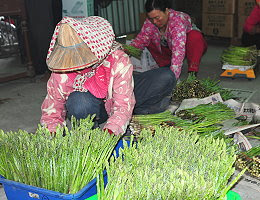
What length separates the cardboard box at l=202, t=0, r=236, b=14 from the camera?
17.7 ft

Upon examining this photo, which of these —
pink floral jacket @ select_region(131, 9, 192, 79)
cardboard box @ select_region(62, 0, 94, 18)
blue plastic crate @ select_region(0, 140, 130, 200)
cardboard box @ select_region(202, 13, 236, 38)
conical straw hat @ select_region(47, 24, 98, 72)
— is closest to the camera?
blue plastic crate @ select_region(0, 140, 130, 200)

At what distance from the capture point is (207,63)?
4.92 meters

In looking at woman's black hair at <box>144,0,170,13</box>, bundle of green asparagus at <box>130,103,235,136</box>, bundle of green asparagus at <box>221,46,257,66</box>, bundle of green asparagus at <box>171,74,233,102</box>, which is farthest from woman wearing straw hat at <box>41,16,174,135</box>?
bundle of green asparagus at <box>221,46,257,66</box>

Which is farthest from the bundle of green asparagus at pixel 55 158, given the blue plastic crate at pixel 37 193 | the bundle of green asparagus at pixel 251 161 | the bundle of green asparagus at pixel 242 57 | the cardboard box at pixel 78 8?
the cardboard box at pixel 78 8

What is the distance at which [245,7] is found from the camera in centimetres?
528

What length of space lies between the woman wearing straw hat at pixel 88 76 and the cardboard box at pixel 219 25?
3784mm

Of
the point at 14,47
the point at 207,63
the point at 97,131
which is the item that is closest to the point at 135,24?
the point at 207,63

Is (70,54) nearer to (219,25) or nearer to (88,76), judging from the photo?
(88,76)

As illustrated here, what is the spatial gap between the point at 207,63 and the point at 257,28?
0.88m

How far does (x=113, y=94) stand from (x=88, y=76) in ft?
0.68

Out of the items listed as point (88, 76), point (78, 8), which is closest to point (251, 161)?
point (88, 76)

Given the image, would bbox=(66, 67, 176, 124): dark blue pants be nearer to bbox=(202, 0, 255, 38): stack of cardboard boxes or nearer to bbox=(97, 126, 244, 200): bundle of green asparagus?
bbox=(97, 126, 244, 200): bundle of green asparagus

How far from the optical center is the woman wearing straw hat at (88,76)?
5.83ft

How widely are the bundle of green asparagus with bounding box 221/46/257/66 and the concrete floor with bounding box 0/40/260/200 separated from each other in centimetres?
20
